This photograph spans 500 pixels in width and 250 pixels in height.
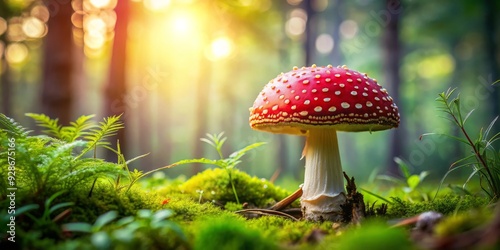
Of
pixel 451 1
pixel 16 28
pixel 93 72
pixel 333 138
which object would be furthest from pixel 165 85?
pixel 333 138

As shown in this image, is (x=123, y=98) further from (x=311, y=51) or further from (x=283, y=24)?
(x=283, y=24)

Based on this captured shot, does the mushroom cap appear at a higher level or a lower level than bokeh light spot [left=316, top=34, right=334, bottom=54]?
lower

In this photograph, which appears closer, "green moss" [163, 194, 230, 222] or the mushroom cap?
"green moss" [163, 194, 230, 222]

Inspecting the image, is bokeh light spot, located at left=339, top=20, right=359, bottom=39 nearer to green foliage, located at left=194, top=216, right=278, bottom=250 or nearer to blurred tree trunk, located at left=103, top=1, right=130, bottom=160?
blurred tree trunk, located at left=103, top=1, right=130, bottom=160

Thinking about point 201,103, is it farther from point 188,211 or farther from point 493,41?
point 188,211

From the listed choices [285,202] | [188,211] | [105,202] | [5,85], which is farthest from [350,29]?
[105,202]

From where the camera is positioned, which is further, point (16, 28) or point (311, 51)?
point (16, 28)

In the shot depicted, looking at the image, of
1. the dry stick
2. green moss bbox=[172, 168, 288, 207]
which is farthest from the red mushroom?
green moss bbox=[172, 168, 288, 207]
